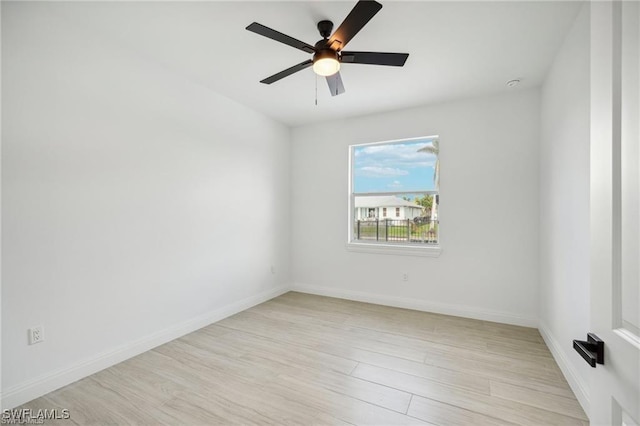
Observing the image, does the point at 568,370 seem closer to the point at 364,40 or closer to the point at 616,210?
the point at 616,210

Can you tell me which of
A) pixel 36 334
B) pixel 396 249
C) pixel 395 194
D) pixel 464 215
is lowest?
pixel 36 334

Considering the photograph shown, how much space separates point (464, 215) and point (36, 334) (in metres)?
4.10

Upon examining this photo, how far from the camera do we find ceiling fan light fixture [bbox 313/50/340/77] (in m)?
2.00

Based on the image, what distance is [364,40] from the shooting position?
2316 millimetres

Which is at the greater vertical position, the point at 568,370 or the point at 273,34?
the point at 273,34

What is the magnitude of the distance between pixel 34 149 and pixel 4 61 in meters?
0.55

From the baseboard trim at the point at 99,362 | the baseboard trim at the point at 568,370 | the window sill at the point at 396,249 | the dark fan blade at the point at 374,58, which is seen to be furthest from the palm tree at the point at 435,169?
the baseboard trim at the point at 99,362

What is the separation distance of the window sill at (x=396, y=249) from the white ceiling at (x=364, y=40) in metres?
1.88

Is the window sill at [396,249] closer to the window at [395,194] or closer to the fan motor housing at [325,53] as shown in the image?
the window at [395,194]

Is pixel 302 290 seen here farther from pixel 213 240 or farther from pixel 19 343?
pixel 19 343

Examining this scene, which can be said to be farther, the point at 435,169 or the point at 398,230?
the point at 398,230

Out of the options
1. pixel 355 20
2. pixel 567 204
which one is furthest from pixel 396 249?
pixel 355 20

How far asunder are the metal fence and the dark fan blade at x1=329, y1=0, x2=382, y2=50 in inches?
101

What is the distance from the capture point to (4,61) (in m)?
1.82
